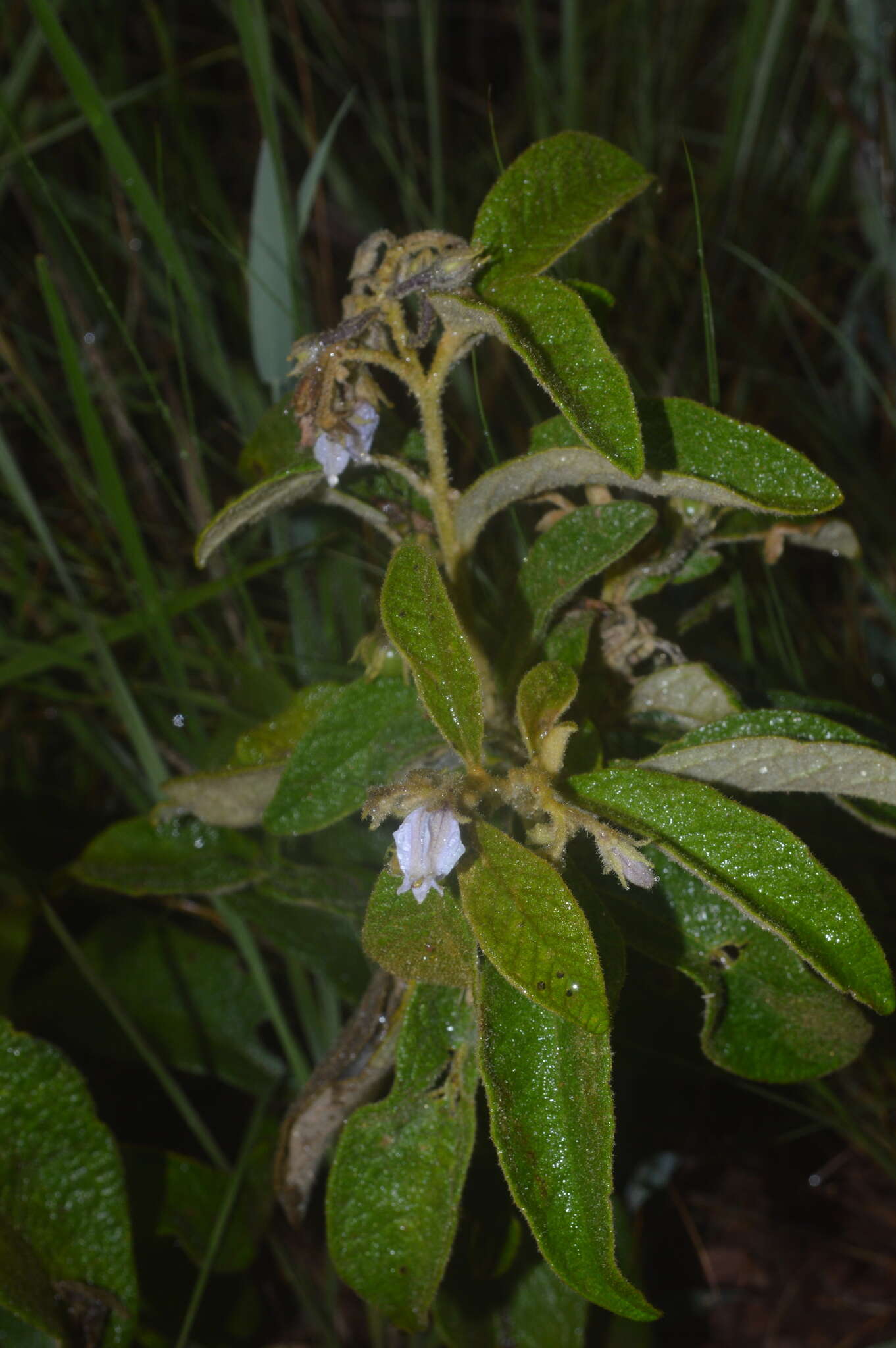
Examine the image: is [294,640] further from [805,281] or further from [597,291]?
[805,281]

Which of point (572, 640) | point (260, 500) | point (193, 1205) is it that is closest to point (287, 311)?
point (260, 500)

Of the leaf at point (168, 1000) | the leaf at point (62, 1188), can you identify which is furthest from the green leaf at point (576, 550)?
the leaf at point (168, 1000)

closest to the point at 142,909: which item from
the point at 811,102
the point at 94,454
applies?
the point at 94,454

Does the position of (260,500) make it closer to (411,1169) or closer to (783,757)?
(783,757)

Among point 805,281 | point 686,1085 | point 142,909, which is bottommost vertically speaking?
point 686,1085

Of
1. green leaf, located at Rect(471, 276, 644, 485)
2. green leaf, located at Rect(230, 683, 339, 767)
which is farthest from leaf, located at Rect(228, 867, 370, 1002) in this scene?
green leaf, located at Rect(471, 276, 644, 485)

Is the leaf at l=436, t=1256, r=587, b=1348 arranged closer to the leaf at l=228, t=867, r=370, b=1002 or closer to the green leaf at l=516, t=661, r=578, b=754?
the leaf at l=228, t=867, r=370, b=1002
